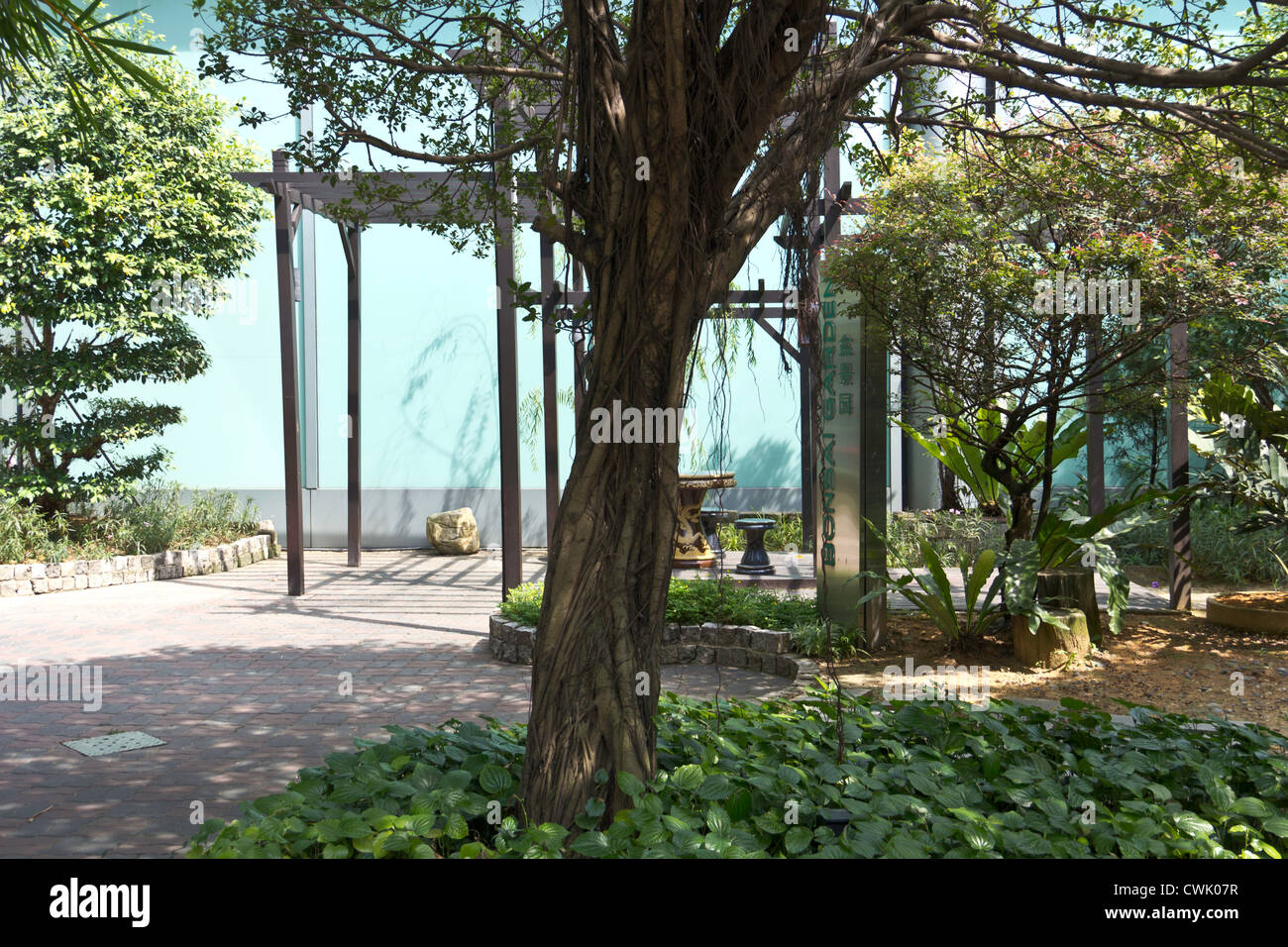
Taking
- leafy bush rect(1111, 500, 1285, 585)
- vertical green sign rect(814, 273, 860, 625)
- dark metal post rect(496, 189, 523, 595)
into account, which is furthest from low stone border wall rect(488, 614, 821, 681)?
leafy bush rect(1111, 500, 1285, 585)

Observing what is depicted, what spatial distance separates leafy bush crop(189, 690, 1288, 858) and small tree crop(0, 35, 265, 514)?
9.68 meters

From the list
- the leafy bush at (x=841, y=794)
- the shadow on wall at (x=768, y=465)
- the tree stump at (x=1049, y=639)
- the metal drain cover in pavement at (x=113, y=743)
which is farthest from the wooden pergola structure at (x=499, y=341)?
the metal drain cover in pavement at (x=113, y=743)

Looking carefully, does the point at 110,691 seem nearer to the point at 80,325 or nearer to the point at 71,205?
the point at 71,205

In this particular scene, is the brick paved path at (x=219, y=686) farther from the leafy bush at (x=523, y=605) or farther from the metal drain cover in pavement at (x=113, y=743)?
the leafy bush at (x=523, y=605)

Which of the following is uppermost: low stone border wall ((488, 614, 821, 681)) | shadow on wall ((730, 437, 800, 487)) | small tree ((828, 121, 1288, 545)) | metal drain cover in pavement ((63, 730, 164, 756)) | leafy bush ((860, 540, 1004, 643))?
small tree ((828, 121, 1288, 545))

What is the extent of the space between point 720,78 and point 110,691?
577cm

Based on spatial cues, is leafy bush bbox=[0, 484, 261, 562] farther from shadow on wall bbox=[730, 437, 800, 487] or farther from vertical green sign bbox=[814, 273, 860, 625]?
vertical green sign bbox=[814, 273, 860, 625]

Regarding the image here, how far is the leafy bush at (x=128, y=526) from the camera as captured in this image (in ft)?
37.1

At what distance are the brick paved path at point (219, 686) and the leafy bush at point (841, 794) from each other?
45.9 inches

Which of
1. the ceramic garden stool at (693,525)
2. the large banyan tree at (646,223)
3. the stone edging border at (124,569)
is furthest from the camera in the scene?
the ceramic garden stool at (693,525)

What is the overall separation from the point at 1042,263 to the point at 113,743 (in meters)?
6.31

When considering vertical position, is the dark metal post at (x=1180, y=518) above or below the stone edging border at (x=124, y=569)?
above

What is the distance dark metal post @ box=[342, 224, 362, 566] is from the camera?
1302 cm
